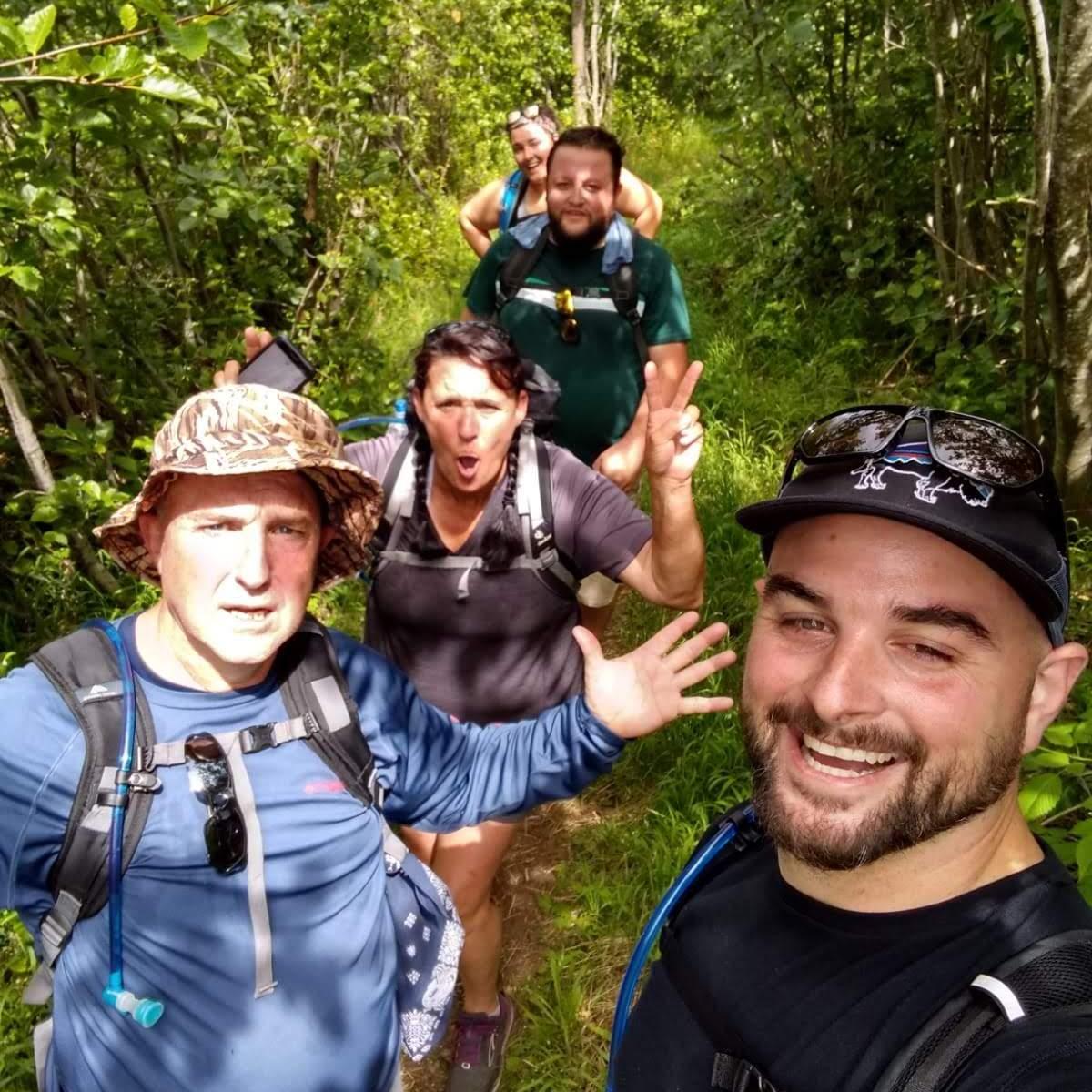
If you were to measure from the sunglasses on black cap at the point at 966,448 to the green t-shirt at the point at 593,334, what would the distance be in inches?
73.1

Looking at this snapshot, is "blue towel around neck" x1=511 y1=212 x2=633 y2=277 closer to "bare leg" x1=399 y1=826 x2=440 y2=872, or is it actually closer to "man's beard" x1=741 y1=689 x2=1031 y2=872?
"bare leg" x1=399 y1=826 x2=440 y2=872

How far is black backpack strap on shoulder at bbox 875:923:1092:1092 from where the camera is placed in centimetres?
96

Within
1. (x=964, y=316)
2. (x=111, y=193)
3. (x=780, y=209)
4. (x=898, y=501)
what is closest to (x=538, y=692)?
(x=898, y=501)

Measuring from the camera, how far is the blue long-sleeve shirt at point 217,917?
1403 mm

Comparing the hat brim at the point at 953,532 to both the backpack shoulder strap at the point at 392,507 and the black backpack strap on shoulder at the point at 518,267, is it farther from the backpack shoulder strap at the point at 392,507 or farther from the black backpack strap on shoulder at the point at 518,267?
the black backpack strap on shoulder at the point at 518,267

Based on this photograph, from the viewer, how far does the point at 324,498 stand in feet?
5.95

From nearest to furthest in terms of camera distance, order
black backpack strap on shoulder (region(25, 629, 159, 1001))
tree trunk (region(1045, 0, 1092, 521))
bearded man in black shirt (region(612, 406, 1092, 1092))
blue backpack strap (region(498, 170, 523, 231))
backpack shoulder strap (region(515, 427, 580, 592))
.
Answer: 1. bearded man in black shirt (region(612, 406, 1092, 1092))
2. black backpack strap on shoulder (region(25, 629, 159, 1001))
3. backpack shoulder strap (region(515, 427, 580, 592))
4. tree trunk (region(1045, 0, 1092, 521))
5. blue backpack strap (region(498, 170, 523, 231))

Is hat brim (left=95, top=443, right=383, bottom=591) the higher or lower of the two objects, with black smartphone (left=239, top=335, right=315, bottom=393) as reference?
lower

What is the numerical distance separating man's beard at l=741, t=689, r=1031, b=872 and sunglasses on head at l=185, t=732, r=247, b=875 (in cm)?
91

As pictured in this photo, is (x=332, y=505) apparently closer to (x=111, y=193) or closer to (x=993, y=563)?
(x=993, y=563)

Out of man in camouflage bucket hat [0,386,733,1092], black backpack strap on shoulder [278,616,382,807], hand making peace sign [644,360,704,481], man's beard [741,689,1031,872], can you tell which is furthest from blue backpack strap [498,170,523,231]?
man's beard [741,689,1031,872]

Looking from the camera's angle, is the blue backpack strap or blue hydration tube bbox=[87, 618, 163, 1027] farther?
the blue backpack strap

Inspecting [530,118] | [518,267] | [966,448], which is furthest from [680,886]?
[530,118]

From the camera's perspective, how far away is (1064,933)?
1037 millimetres
